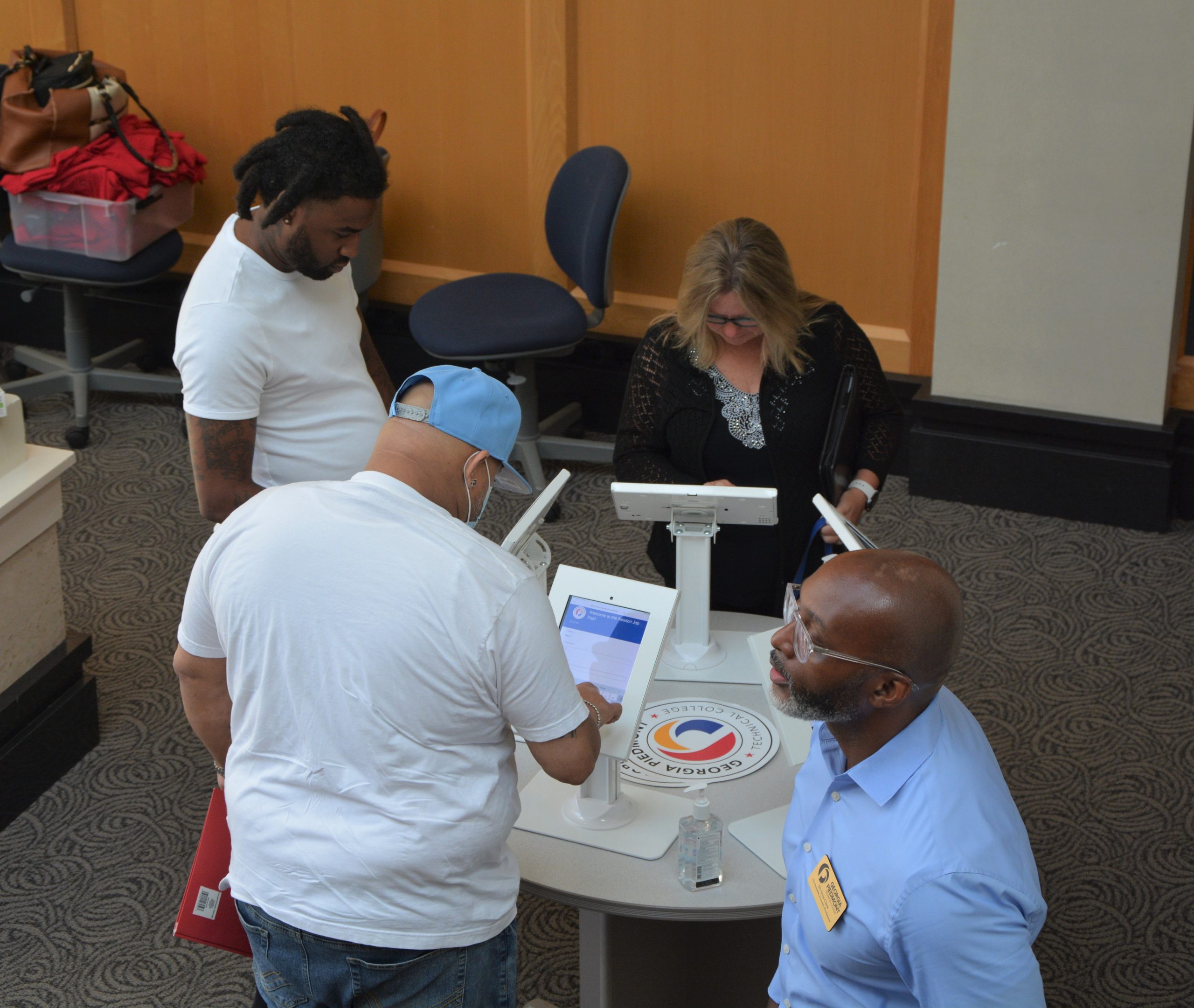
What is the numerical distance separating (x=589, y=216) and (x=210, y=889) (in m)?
2.79

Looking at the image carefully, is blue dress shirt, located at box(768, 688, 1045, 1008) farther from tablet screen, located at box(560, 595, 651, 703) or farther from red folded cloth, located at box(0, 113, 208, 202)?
red folded cloth, located at box(0, 113, 208, 202)

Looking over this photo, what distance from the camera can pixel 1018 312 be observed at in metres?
4.09

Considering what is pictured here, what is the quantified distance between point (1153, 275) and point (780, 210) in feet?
4.22

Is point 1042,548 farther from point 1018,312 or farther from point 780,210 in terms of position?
point 780,210

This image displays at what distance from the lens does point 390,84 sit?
196 inches

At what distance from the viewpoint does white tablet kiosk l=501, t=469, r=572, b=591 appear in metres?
1.96

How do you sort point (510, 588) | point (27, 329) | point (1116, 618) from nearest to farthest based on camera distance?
point (510, 588), point (1116, 618), point (27, 329)

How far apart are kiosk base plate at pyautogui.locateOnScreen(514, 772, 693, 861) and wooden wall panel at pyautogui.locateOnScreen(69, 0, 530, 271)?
129 inches

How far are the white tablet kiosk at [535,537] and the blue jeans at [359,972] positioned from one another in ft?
1.80

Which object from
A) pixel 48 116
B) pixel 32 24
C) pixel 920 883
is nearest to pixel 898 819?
pixel 920 883

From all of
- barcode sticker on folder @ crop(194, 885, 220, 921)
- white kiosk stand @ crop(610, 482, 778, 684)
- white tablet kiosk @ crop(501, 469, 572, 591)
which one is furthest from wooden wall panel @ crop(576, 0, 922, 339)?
barcode sticker on folder @ crop(194, 885, 220, 921)

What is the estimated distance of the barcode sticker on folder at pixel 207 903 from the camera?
204 centimetres

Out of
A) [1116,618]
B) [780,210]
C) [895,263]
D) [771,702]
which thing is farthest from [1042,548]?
[771,702]

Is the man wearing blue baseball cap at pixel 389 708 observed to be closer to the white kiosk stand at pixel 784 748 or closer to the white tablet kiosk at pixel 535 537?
the white tablet kiosk at pixel 535 537
